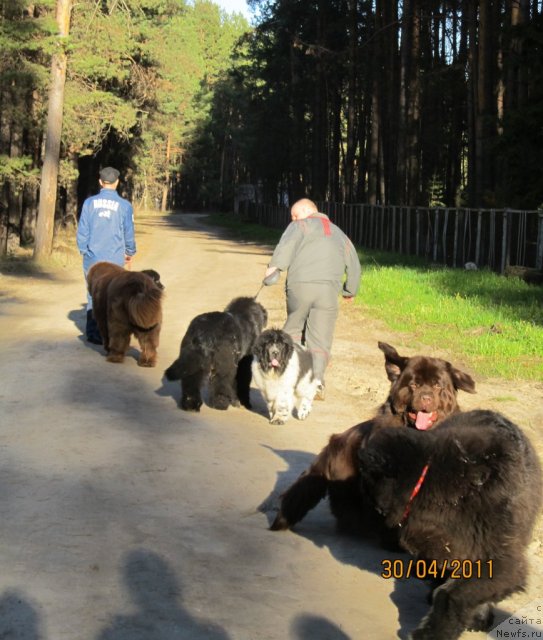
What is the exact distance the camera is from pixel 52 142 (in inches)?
1109

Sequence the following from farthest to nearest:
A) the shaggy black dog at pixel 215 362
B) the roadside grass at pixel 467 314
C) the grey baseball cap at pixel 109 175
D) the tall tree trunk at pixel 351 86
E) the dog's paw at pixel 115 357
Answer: the tall tree trunk at pixel 351 86 < the grey baseball cap at pixel 109 175 < the roadside grass at pixel 467 314 < the dog's paw at pixel 115 357 < the shaggy black dog at pixel 215 362

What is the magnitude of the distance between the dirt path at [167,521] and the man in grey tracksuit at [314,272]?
33.9 inches

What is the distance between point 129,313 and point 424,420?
6.74 meters

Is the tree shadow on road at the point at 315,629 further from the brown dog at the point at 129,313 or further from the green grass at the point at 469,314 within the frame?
the green grass at the point at 469,314

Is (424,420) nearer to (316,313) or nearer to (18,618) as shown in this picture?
(18,618)

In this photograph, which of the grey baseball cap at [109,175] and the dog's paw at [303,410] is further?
the grey baseball cap at [109,175]

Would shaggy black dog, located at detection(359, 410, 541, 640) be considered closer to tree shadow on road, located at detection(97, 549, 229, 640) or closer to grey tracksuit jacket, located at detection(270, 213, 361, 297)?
tree shadow on road, located at detection(97, 549, 229, 640)

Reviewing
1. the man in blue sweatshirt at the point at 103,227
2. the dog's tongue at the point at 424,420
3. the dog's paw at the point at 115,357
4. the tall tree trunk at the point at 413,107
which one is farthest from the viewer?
the tall tree trunk at the point at 413,107

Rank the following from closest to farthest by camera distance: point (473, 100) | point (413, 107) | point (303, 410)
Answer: point (303, 410) < point (473, 100) < point (413, 107)

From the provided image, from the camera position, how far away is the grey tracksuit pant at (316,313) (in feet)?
33.6

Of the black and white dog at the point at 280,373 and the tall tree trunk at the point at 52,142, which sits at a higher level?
the tall tree trunk at the point at 52,142

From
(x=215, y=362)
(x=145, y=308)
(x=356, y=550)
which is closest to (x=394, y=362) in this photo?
(x=356, y=550)

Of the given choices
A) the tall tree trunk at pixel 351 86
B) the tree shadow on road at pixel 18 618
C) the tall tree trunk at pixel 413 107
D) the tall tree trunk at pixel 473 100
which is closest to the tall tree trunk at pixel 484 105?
the tall tree trunk at pixel 473 100

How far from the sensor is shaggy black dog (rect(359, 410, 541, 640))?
439 cm
